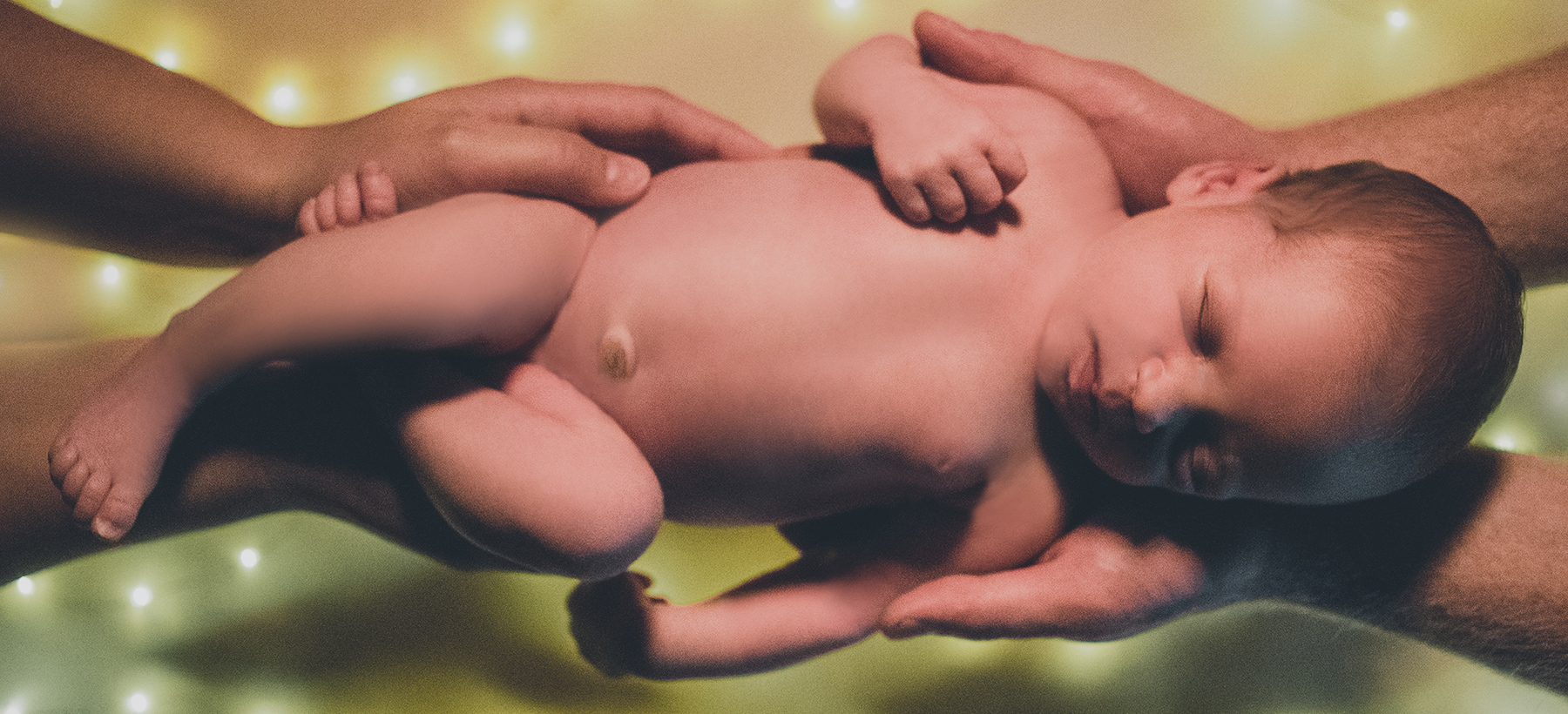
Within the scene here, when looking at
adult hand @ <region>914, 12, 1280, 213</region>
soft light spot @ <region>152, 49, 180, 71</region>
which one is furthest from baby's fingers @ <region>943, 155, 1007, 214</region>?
soft light spot @ <region>152, 49, 180, 71</region>

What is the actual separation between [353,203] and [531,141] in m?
0.17

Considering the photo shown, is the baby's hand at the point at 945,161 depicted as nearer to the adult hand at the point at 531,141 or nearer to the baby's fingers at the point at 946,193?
the baby's fingers at the point at 946,193

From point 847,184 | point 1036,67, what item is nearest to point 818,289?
point 847,184

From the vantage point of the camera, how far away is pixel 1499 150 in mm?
1021

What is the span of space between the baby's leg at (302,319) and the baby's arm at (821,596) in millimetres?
319

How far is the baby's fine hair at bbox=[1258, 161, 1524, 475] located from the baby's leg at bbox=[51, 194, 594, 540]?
673 millimetres

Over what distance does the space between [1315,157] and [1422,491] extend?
377 millimetres

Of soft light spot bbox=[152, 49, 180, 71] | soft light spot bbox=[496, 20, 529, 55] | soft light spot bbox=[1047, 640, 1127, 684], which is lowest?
soft light spot bbox=[1047, 640, 1127, 684]

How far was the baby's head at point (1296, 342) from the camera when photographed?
719 mm

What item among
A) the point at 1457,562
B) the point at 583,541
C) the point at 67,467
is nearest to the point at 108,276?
the point at 67,467

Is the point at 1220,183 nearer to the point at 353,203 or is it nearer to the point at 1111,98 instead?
the point at 1111,98

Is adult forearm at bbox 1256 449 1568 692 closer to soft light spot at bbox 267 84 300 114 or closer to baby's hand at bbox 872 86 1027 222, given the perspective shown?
baby's hand at bbox 872 86 1027 222

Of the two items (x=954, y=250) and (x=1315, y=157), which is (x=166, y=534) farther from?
(x=1315, y=157)

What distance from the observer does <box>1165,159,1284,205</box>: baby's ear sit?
0.85 m
